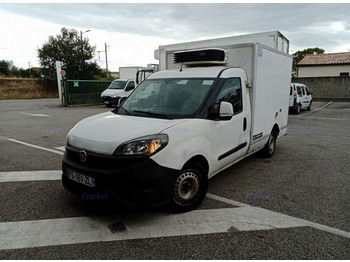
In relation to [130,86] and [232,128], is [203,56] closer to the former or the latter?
[232,128]

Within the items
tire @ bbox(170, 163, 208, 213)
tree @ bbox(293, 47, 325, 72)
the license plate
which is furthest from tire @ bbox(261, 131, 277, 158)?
tree @ bbox(293, 47, 325, 72)

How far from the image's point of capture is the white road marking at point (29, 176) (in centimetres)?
443

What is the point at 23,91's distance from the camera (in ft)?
111

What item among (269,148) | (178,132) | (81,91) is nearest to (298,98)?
(269,148)

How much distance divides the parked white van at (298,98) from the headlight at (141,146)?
13.1m

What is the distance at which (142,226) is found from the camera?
3051 mm

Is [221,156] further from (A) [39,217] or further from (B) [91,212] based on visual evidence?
(A) [39,217]

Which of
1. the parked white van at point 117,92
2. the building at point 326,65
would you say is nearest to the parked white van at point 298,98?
the parked white van at point 117,92

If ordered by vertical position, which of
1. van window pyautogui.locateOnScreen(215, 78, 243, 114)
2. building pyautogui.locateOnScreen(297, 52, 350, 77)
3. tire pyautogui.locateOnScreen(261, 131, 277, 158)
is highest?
building pyautogui.locateOnScreen(297, 52, 350, 77)

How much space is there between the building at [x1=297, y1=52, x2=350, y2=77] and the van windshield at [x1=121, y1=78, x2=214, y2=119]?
102 ft

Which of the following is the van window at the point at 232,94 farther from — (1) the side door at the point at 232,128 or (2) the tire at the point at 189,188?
(2) the tire at the point at 189,188

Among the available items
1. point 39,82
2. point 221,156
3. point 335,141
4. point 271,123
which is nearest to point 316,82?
point 335,141

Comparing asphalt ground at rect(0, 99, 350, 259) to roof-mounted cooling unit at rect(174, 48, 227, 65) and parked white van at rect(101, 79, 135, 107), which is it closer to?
roof-mounted cooling unit at rect(174, 48, 227, 65)

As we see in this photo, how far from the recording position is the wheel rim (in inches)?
128
